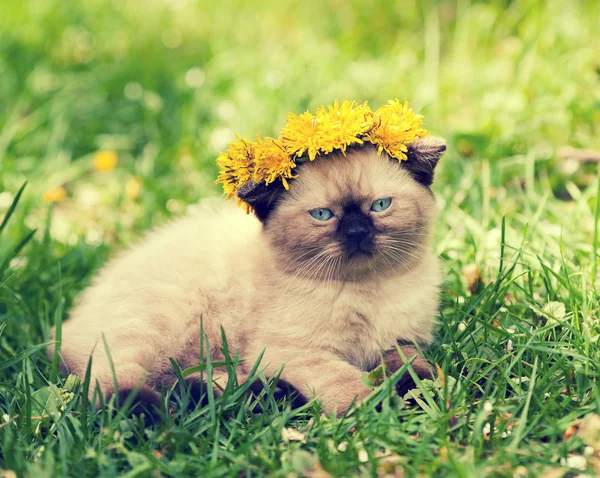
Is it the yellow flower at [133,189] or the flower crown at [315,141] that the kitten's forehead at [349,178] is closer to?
the flower crown at [315,141]

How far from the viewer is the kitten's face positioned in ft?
7.95

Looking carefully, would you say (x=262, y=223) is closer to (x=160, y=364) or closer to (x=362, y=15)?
(x=160, y=364)

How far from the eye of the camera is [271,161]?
2414 millimetres

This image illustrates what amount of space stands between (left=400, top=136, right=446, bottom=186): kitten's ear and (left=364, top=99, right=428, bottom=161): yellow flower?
0.04 m

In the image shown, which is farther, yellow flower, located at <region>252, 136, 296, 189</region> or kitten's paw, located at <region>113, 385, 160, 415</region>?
Result: yellow flower, located at <region>252, 136, 296, 189</region>

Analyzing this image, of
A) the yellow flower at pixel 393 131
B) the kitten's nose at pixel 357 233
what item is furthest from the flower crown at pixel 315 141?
the kitten's nose at pixel 357 233

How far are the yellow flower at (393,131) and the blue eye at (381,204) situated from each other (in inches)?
6.0

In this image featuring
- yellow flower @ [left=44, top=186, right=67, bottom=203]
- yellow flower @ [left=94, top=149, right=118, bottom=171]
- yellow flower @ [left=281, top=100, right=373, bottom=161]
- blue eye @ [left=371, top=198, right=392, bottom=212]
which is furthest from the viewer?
yellow flower @ [left=94, top=149, right=118, bottom=171]

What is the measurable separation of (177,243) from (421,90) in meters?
2.50

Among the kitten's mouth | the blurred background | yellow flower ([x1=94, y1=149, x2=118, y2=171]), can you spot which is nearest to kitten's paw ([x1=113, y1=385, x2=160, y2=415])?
the kitten's mouth

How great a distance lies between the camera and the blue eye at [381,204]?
8.09ft

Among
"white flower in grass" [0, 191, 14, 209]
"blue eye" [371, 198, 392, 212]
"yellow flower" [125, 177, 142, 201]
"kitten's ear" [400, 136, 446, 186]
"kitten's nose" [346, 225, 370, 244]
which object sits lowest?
"white flower in grass" [0, 191, 14, 209]

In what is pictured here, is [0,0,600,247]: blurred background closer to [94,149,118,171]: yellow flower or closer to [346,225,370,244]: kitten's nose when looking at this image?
[94,149,118,171]: yellow flower

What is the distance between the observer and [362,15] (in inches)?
224
